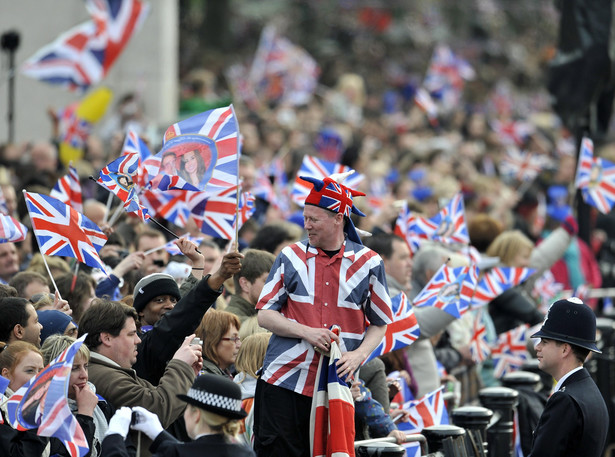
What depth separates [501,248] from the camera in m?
12.3

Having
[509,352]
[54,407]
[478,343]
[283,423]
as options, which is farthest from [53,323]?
[509,352]

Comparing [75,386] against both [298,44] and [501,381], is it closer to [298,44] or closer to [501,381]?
[501,381]

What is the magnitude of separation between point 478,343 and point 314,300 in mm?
3562

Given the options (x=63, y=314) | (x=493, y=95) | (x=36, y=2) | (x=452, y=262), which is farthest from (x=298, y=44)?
(x=63, y=314)

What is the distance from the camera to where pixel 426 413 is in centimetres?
879

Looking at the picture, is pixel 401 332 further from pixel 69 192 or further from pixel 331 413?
→ pixel 69 192

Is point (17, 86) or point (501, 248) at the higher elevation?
point (501, 248)

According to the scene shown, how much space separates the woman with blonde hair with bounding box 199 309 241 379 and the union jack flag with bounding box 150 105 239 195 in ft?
3.17

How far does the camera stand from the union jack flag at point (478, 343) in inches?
414

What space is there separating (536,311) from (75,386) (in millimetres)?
6024

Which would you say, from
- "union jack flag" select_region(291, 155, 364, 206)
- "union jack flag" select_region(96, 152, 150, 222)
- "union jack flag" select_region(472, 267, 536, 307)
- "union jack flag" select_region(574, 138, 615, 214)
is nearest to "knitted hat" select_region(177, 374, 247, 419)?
"union jack flag" select_region(96, 152, 150, 222)

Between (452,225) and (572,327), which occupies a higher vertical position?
(572,327)

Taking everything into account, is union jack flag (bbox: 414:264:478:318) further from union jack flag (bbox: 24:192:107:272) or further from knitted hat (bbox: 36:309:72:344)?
knitted hat (bbox: 36:309:72:344)

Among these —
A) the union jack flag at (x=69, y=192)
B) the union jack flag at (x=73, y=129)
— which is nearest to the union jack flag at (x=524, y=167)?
the union jack flag at (x=73, y=129)
